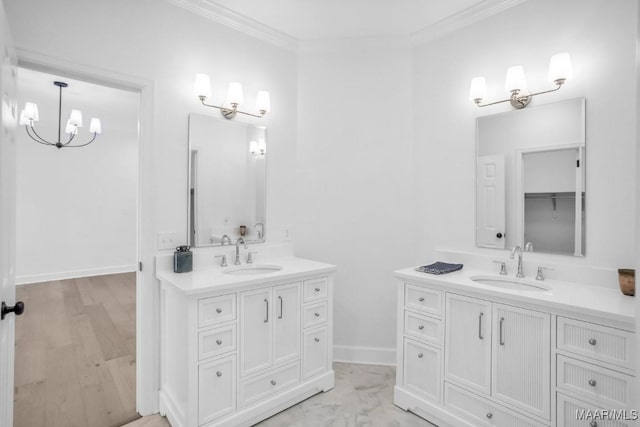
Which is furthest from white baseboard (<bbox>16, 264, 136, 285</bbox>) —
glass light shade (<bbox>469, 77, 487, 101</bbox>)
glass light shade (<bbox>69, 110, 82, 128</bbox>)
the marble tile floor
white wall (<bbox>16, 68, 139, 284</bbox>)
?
glass light shade (<bbox>469, 77, 487, 101</bbox>)

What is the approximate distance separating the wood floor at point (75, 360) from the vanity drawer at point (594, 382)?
2.41 meters

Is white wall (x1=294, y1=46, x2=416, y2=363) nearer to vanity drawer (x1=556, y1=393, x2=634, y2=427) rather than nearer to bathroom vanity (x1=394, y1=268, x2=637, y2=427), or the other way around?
bathroom vanity (x1=394, y1=268, x2=637, y2=427)

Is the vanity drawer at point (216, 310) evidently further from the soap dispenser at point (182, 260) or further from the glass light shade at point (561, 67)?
the glass light shade at point (561, 67)

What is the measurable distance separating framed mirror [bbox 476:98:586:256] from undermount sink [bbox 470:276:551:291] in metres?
0.25

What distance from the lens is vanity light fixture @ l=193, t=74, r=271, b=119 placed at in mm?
2232

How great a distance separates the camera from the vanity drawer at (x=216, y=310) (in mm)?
A: 1798

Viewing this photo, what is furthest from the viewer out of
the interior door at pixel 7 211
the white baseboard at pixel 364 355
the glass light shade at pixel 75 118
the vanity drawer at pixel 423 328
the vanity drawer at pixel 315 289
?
the glass light shade at pixel 75 118

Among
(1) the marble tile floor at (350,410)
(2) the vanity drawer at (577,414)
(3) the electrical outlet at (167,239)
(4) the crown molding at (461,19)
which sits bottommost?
(1) the marble tile floor at (350,410)

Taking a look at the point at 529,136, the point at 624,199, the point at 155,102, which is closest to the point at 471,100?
the point at 529,136

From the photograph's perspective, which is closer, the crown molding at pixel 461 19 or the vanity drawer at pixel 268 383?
the vanity drawer at pixel 268 383

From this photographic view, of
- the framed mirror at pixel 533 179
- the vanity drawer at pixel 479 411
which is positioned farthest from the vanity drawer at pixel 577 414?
the framed mirror at pixel 533 179

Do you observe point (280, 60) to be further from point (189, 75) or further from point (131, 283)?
point (131, 283)

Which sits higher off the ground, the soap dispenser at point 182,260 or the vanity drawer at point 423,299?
the soap dispenser at point 182,260

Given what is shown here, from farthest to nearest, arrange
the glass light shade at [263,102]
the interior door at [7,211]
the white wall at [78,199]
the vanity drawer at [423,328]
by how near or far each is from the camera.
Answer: the white wall at [78,199]
the glass light shade at [263,102]
the vanity drawer at [423,328]
the interior door at [7,211]
